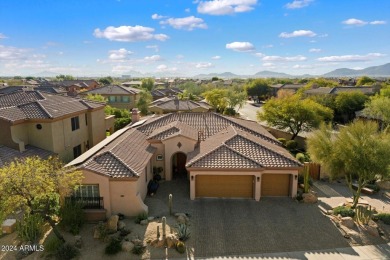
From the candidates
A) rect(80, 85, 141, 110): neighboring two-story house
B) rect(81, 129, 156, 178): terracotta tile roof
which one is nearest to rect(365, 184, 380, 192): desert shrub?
rect(81, 129, 156, 178): terracotta tile roof

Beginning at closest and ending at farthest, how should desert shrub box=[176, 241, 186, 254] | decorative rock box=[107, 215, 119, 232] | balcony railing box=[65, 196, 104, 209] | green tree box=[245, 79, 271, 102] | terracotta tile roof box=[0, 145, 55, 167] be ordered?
1. desert shrub box=[176, 241, 186, 254]
2. decorative rock box=[107, 215, 119, 232]
3. balcony railing box=[65, 196, 104, 209]
4. terracotta tile roof box=[0, 145, 55, 167]
5. green tree box=[245, 79, 271, 102]

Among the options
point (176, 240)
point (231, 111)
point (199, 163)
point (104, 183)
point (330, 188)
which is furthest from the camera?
point (231, 111)

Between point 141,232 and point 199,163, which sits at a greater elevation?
point 199,163

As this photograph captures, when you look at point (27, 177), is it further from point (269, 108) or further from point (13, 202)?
point (269, 108)

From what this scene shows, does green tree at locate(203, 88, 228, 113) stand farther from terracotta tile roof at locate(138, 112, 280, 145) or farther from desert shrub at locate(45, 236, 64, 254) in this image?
desert shrub at locate(45, 236, 64, 254)

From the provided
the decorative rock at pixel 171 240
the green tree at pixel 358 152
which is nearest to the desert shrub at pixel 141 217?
the decorative rock at pixel 171 240

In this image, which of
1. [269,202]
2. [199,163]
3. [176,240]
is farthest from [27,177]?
[269,202]

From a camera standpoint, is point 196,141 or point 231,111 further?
point 231,111

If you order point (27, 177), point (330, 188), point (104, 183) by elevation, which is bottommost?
point (330, 188)
